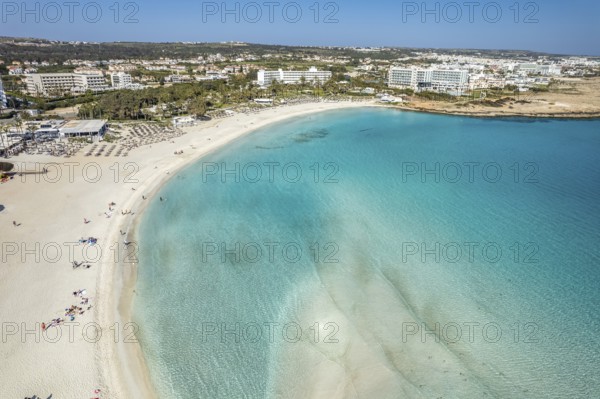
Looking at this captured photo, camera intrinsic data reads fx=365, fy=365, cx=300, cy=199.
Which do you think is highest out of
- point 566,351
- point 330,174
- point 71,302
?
point 330,174

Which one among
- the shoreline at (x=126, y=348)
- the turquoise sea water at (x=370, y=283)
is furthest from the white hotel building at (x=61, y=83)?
the shoreline at (x=126, y=348)

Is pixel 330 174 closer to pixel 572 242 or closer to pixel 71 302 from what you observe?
pixel 572 242

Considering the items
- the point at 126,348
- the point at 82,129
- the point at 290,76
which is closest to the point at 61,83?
the point at 82,129

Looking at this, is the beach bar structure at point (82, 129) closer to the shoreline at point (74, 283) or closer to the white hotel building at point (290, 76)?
the shoreline at point (74, 283)

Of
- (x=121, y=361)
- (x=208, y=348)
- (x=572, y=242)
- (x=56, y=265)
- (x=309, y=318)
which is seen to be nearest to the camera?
(x=121, y=361)

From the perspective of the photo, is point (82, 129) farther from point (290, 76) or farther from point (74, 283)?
point (290, 76)

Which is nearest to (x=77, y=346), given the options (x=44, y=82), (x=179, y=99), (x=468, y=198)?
(x=468, y=198)
